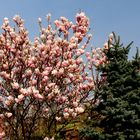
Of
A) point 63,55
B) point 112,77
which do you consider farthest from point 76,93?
point 112,77

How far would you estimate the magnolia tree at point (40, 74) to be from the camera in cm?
1488

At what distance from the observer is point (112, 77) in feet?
46.3

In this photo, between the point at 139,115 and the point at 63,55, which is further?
the point at 63,55

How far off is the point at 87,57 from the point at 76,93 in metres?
2.27

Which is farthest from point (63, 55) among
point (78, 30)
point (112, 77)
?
point (112, 77)

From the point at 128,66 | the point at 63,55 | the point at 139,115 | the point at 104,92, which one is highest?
the point at 63,55

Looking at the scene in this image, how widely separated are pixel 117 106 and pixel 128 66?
5.38ft

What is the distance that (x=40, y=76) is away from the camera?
15.1 metres

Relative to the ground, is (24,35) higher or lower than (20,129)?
higher

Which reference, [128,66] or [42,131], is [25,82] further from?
[128,66]

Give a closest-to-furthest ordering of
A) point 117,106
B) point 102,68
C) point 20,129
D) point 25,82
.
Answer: point 117,106 → point 102,68 → point 25,82 → point 20,129

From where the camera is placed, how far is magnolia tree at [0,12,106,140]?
48.8 ft

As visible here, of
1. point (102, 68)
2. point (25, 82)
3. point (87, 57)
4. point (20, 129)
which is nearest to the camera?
point (102, 68)

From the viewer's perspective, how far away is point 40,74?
49.2 feet
